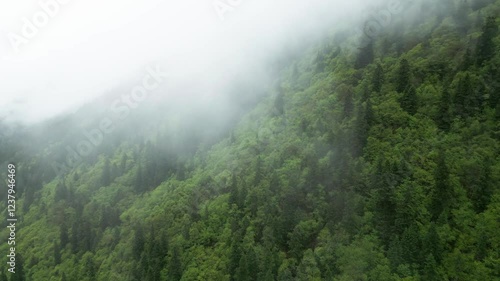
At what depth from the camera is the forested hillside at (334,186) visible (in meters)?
63.3

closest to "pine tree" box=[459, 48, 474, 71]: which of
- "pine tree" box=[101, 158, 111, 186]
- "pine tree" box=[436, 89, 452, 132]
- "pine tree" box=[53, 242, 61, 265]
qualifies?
"pine tree" box=[436, 89, 452, 132]

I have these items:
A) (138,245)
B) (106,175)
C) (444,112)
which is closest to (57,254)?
(106,175)

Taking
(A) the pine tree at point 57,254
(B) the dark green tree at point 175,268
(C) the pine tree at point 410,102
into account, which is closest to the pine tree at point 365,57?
(C) the pine tree at point 410,102

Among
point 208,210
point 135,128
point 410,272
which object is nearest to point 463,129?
point 410,272

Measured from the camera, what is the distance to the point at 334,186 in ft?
251

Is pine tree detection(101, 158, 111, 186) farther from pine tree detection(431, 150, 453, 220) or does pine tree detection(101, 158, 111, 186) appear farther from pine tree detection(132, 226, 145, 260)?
pine tree detection(431, 150, 453, 220)

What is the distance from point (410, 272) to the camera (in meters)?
59.2

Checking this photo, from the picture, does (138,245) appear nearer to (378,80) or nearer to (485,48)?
(378,80)

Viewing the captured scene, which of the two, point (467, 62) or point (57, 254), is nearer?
point (467, 62)

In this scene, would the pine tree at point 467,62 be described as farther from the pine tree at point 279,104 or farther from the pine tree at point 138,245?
the pine tree at point 138,245

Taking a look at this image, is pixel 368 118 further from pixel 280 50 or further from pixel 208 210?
pixel 280 50

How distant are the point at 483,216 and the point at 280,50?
96.9m

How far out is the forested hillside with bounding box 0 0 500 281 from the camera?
63.3 meters

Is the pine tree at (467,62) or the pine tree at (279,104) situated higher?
the pine tree at (279,104)
